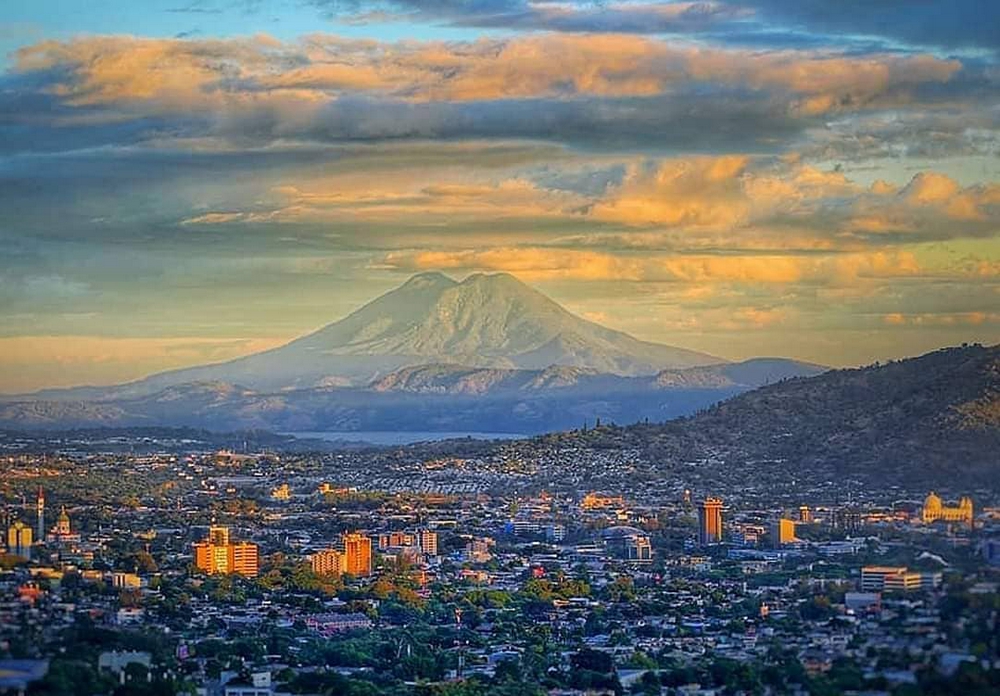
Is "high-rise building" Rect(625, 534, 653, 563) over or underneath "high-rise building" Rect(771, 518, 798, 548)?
underneath

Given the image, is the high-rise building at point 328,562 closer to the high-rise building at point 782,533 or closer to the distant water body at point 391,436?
the high-rise building at point 782,533

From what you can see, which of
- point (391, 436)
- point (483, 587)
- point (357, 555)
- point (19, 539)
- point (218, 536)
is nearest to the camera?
point (19, 539)

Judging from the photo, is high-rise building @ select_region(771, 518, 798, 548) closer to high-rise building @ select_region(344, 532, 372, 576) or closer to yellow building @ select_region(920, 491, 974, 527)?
yellow building @ select_region(920, 491, 974, 527)

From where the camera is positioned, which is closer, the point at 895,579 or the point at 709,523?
the point at 895,579


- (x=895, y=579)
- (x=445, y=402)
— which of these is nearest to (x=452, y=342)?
(x=445, y=402)

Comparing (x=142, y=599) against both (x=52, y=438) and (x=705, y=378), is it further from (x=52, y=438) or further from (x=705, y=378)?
(x=705, y=378)

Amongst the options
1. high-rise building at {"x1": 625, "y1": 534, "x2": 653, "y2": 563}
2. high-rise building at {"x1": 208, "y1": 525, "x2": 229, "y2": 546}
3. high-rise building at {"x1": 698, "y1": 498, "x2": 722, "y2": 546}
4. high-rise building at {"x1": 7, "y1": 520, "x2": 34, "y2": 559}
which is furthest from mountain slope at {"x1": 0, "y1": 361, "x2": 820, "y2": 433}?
high-rise building at {"x1": 7, "y1": 520, "x2": 34, "y2": 559}

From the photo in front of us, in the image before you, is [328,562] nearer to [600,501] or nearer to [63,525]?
[63,525]

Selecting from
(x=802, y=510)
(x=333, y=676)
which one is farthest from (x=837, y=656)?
(x=802, y=510)
